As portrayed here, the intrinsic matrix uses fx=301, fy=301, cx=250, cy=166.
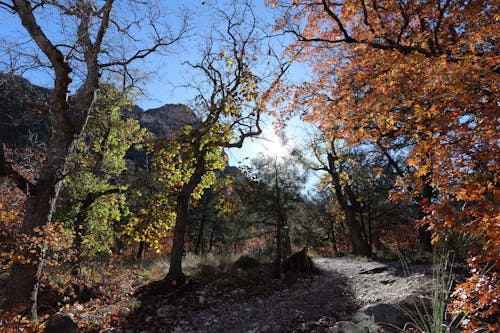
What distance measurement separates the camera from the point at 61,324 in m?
6.21

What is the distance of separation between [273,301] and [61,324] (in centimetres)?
464

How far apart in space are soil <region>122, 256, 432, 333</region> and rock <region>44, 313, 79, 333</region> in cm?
101

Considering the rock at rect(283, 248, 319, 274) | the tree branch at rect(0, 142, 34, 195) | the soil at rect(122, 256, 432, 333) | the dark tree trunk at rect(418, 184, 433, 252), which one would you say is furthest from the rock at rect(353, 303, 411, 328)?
the dark tree trunk at rect(418, 184, 433, 252)

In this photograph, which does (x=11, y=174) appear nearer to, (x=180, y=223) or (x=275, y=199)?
(x=180, y=223)

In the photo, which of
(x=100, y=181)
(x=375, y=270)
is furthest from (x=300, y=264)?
(x=100, y=181)

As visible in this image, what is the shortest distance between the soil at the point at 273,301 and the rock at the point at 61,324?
101 centimetres

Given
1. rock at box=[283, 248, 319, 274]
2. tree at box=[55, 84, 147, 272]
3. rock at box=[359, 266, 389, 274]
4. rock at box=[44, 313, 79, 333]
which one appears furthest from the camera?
tree at box=[55, 84, 147, 272]

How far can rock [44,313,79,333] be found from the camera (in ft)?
19.9

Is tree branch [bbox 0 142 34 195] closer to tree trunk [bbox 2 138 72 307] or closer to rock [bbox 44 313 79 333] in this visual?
tree trunk [bbox 2 138 72 307]

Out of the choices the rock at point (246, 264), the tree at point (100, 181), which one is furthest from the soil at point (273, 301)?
the tree at point (100, 181)

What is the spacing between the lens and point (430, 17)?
6.16 meters

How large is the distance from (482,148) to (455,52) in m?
2.40

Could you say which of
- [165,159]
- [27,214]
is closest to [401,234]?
[165,159]

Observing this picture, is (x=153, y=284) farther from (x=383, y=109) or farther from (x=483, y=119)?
(x=483, y=119)
